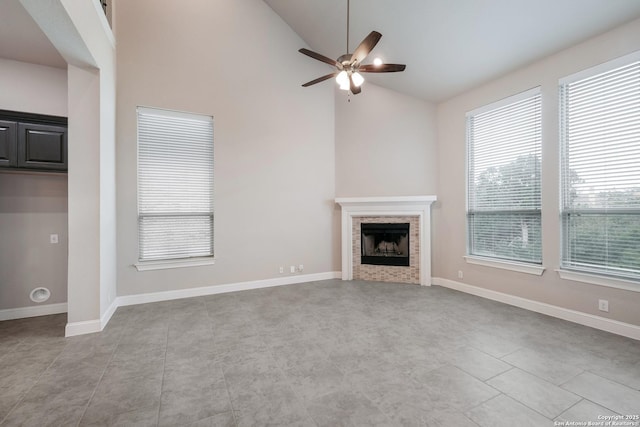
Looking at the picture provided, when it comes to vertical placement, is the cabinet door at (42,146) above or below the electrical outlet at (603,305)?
above

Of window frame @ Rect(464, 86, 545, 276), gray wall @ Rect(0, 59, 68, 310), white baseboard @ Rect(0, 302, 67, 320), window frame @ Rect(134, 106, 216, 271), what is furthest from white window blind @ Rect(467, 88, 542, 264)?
white baseboard @ Rect(0, 302, 67, 320)

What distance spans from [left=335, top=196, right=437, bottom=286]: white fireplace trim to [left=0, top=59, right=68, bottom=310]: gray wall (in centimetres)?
422

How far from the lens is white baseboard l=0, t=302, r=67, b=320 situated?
351cm

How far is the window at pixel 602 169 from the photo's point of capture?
296 cm

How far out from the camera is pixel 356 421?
1.79 meters

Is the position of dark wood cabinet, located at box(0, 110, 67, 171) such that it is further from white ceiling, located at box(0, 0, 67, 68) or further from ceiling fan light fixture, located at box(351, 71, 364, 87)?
ceiling fan light fixture, located at box(351, 71, 364, 87)

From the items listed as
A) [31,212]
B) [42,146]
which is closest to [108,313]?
[31,212]

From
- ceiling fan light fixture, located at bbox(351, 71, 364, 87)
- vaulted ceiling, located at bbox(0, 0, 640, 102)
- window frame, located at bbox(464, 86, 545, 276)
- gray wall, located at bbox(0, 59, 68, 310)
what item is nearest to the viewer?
vaulted ceiling, located at bbox(0, 0, 640, 102)

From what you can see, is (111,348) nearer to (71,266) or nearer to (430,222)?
(71,266)

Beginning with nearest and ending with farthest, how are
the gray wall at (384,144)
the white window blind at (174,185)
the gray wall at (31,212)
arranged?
the gray wall at (31,212) → the white window blind at (174,185) → the gray wall at (384,144)

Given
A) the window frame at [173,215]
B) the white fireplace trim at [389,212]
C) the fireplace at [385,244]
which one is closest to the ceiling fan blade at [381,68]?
the white fireplace trim at [389,212]

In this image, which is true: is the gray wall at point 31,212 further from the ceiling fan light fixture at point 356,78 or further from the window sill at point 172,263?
the ceiling fan light fixture at point 356,78

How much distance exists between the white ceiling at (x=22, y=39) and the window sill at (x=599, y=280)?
20.5 ft

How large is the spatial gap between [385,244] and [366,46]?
3693mm
